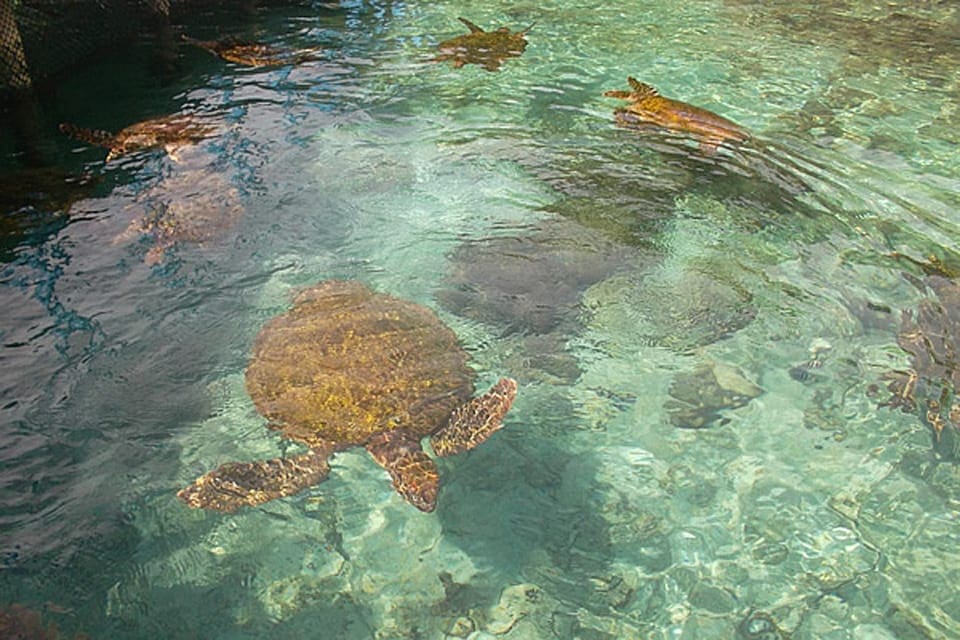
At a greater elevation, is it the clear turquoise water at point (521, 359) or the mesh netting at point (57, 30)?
the mesh netting at point (57, 30)

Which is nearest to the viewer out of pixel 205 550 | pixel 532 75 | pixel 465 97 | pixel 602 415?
pixel 205 550

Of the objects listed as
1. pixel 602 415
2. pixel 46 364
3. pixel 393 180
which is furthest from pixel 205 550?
pixel 393 180

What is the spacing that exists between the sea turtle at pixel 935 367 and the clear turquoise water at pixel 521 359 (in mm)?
111

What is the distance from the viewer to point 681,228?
19.1 ft

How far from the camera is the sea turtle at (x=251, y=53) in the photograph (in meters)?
8.72

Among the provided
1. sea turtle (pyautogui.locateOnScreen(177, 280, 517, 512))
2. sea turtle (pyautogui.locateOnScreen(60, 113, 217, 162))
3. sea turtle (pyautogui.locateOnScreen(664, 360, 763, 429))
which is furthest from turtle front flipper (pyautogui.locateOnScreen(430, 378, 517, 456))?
sea turtle (pyautogui.locateOnScreen(60, 113, 217, 162))

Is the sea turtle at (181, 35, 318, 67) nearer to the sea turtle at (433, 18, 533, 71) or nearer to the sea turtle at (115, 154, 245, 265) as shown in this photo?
the sea turtle at (433, 18, 533, 71)

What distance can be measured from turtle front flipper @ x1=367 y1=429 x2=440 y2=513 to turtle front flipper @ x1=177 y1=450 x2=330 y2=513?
0.31m

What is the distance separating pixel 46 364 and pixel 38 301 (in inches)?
27.5

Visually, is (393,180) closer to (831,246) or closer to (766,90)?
(831,246)

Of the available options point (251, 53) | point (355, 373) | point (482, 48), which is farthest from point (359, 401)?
point (482, 48)

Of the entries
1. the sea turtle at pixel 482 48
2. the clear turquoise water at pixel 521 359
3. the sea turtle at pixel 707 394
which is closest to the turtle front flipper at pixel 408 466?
the clear turquoise water at pixel 521 359

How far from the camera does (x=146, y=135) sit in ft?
22.0

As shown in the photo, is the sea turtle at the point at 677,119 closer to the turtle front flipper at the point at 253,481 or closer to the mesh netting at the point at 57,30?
the turtle front flipper at the point at 253,481
